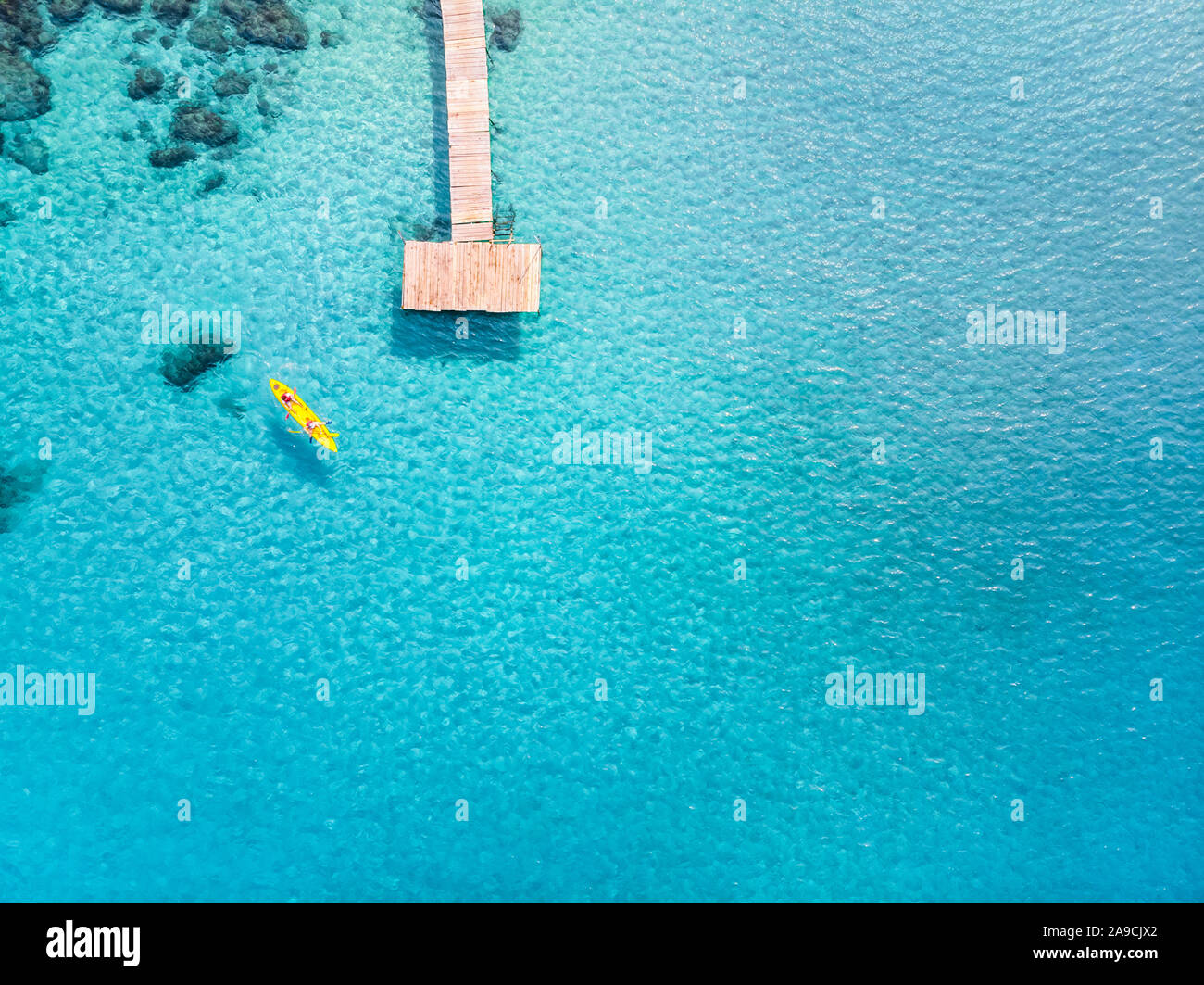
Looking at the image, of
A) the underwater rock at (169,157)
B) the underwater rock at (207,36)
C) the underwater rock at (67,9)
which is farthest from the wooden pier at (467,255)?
the underwater rock at (67,9)

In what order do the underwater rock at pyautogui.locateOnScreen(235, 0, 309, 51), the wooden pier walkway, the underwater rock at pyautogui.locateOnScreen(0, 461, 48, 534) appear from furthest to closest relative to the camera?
the underwater rock at pyautogui.locateOnScreen(235, 0, 309, 51), the wooden pier walkway, the underwater rock at pyautogui.locateOnScreen(0, 461, 48, 534)

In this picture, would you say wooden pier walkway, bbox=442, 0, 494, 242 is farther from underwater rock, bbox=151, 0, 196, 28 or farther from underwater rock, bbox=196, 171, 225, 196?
underwater rock, bbox=151, 0, 196, 28

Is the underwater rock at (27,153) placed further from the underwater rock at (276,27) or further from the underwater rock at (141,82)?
the underwater rock at (276,27)

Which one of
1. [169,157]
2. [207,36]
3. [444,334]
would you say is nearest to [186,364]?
[169,157]

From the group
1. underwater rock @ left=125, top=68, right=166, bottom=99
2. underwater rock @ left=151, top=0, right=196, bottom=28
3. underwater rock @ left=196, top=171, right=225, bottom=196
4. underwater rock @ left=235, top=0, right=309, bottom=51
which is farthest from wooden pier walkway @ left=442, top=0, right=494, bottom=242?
underwater rock @ left=125, top=68, right=166, bottom=99

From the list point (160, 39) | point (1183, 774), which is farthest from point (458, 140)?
point (1183, 774)
